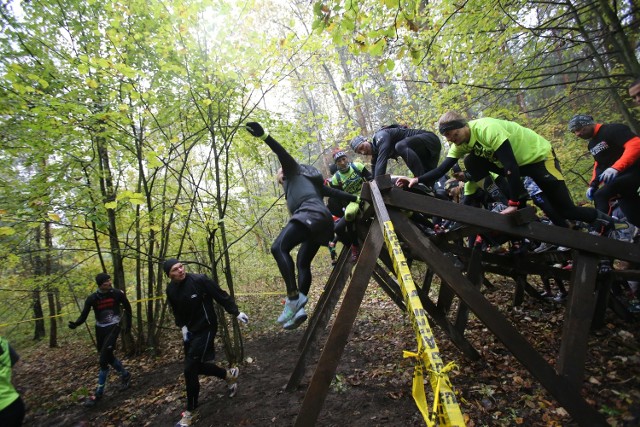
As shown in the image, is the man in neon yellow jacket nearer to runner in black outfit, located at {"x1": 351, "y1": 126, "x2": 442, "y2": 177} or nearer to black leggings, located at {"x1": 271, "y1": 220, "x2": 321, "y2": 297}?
black leggings, located at {"x1": 271, "y1": 220, "x2": 321, "y2": 297}

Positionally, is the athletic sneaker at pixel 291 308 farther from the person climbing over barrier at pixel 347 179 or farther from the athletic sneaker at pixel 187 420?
the athletic sneaker at pixel 187 420

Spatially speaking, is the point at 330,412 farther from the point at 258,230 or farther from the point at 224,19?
the point at 224,19

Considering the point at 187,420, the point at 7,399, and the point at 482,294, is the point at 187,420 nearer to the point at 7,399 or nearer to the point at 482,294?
the point at 7,399

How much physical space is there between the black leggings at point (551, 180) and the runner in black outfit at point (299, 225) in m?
1.66

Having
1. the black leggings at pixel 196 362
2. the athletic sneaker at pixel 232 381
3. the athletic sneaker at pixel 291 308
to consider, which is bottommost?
→ the athletic sneaker at pixel 232 381

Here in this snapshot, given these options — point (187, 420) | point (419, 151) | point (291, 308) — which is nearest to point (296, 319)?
point (291, 308)

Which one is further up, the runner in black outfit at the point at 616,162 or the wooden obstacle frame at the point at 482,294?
the runner in black outfit at the point at 616,162

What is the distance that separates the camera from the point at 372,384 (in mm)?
4555

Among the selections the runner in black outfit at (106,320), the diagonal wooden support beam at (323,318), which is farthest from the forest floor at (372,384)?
the runner in black outfit at (106,320)

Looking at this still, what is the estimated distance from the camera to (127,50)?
654 cm

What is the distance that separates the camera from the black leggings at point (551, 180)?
3.71 meters

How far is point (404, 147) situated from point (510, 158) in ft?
7.02

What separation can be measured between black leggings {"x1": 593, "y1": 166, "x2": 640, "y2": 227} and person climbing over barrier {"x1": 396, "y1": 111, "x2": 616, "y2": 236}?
0.21m

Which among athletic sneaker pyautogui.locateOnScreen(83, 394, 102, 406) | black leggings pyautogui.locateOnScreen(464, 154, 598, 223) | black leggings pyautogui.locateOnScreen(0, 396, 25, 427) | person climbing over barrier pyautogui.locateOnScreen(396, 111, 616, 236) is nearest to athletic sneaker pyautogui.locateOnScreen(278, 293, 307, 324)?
person climbing over barrier pyautogui.locateOnScreen(396, 111, 616, 236)
